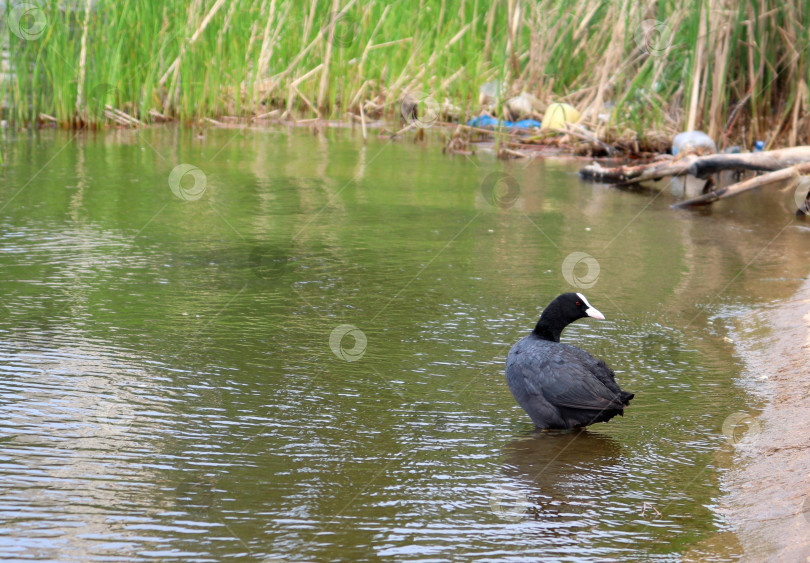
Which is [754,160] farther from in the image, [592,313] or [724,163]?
[592,313]

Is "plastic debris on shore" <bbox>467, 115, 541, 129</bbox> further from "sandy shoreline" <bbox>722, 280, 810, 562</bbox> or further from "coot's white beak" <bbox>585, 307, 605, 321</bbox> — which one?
"coot's white beak" <bbox>585, 307, 605, 321</bbox>

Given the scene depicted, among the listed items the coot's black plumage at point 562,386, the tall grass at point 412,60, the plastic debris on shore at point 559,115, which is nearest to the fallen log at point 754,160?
the tall grass at point 412,60

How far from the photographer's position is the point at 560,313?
489cm

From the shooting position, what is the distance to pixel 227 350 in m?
5.37

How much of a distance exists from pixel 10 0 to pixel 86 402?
8805mm

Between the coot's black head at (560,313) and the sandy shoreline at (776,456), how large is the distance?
3.01 ft

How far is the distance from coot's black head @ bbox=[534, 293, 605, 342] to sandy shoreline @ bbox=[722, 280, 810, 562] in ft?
3.01

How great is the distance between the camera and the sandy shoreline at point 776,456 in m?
3.43

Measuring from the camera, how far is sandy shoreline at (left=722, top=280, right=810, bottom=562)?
343cm

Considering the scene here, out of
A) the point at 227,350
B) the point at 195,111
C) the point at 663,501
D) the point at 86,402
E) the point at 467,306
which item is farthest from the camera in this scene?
the point at 195,111

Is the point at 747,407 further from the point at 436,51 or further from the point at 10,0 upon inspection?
the point at 436,51

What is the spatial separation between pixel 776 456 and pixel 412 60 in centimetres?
1184

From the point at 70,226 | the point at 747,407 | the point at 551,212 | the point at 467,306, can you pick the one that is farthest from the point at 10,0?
the point at 747,407

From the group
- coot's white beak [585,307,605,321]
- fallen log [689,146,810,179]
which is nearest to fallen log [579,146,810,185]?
fallen log [689,146,810,179]
